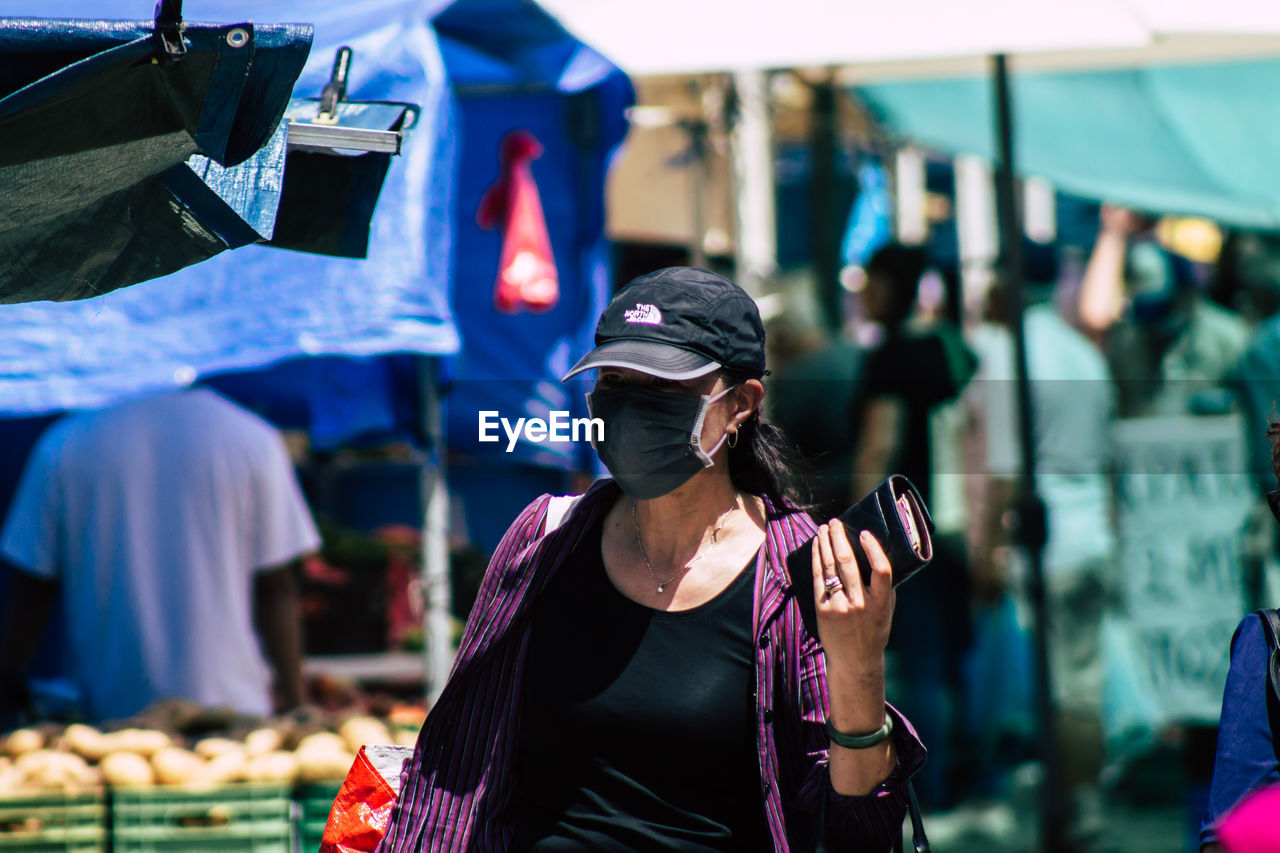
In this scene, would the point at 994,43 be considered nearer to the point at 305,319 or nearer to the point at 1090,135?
the point at 305,319

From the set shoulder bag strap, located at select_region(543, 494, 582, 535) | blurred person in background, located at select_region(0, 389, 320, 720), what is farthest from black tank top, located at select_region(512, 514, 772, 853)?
blurred person in background, located at select_region(0, 389, 320, 720)

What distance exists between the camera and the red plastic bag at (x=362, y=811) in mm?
2330

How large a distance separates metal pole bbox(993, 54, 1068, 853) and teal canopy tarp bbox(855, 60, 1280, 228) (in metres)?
2.05

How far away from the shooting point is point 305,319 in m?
3.57

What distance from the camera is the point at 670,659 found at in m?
2.13

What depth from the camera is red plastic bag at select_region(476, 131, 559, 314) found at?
15.4 ft

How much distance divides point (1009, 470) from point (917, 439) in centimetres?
76

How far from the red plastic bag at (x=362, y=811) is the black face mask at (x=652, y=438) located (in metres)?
0.64

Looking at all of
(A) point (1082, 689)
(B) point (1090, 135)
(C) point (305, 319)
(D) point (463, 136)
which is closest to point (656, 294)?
(C) point (305, 319)

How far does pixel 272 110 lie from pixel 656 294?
0.63 metres

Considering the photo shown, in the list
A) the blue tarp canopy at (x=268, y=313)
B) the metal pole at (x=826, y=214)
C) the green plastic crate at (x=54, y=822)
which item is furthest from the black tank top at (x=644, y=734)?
the metal pole at (x=826, y=214)

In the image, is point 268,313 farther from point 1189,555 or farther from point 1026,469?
point 1189,555

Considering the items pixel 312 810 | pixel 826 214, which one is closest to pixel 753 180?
pixel 826 214

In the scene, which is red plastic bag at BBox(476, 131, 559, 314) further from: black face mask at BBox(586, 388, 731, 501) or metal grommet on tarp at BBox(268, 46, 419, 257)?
black face mask at BBox(586, 388, 731, 501)
